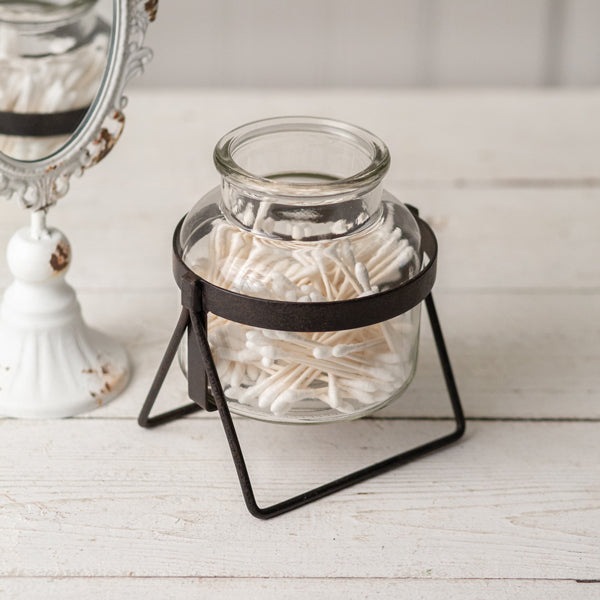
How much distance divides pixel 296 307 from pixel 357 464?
0.16 metres

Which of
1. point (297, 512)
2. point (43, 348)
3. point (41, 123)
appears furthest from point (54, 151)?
point (297, 512)

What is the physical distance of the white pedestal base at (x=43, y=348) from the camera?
0.69 meters

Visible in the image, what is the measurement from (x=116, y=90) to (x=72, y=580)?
33cm

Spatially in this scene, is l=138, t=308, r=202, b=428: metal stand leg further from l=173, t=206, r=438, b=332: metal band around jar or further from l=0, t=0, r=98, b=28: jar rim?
l=0, t=0, r=98, b=28: jar rim

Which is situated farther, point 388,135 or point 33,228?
point 388,135

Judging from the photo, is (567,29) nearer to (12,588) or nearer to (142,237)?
(142,237)

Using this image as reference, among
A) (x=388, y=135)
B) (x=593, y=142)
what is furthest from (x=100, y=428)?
(x=593, y=142)

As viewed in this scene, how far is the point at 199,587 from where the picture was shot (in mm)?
557

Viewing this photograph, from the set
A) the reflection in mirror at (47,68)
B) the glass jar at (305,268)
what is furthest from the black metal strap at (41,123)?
the glass jar at (305,268)

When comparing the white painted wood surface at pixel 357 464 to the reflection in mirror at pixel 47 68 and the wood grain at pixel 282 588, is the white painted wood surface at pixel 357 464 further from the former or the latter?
the reflection in mirror at pixel 47 68

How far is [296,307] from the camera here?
560 millimetres

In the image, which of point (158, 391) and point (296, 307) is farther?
point (158, 391)

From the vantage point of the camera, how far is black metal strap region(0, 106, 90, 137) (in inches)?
24.3

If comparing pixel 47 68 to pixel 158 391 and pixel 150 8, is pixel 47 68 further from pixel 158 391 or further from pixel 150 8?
pixel 158 391
